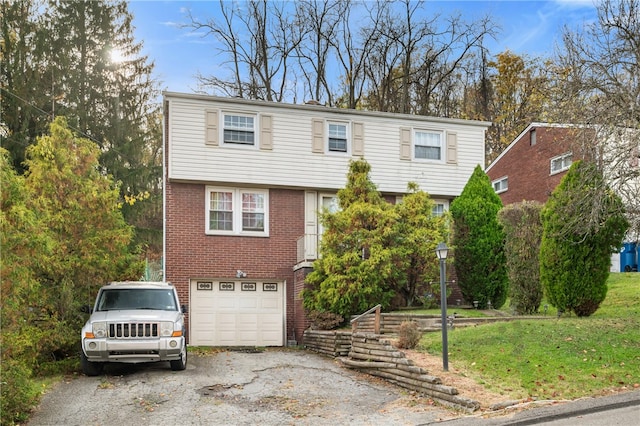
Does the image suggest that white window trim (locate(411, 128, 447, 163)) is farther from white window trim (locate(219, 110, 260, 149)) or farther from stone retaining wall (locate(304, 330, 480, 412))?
stone retaining wall (locate(304, 330, 480, 412))

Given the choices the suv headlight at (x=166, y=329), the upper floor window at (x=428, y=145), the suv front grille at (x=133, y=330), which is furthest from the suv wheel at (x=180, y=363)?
the upper floor window at (x=428, y=145)

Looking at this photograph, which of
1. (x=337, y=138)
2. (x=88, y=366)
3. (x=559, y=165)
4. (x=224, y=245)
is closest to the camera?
(x=88, y=366)

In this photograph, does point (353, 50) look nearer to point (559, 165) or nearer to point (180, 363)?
point (559, 165)

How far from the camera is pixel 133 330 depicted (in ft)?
42.6

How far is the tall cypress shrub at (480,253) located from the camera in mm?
19625

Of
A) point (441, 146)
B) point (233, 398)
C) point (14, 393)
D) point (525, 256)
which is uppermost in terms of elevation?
point (441, 146)

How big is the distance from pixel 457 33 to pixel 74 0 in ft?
62.8

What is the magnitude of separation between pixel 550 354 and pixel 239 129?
40.4 ft

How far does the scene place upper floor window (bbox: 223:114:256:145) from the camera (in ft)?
67.9

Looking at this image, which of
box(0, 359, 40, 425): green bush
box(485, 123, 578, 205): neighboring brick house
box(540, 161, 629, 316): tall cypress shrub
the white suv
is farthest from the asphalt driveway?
box(485, 123, 578, 205): neighboring brick house

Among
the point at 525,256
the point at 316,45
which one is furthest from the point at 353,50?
the point at 525,256

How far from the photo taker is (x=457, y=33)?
1377 inches

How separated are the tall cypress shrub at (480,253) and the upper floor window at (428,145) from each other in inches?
111

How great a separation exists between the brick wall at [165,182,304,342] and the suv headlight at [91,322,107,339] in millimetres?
7078
